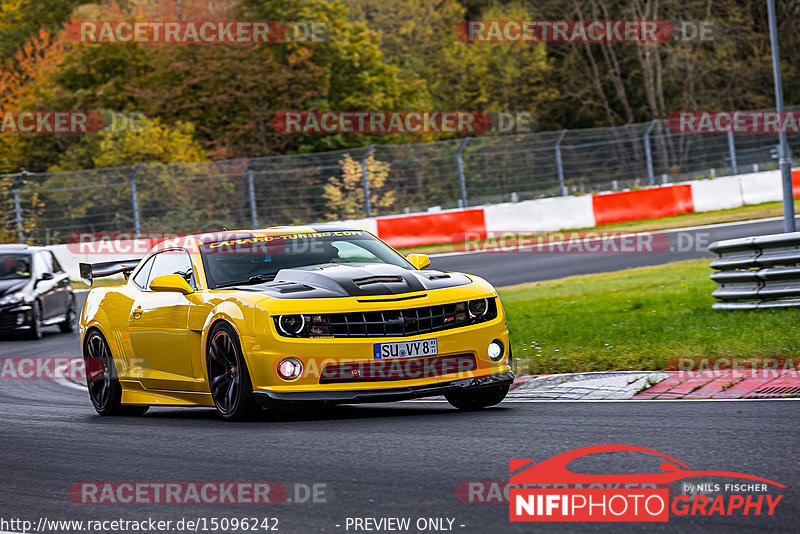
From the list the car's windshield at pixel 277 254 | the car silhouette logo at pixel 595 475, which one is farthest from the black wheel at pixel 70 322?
the car silhouette logo at pixel 595 475

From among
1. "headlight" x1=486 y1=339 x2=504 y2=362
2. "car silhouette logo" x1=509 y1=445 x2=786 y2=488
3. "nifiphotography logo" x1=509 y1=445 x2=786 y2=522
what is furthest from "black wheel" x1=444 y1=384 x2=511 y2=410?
"nifiphotography logo" x1=509 y1=445 x2=786 y2=522

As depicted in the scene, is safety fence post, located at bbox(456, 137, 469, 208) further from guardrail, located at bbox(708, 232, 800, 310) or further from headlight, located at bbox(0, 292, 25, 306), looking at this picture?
guardrail, located at bbox(708, 232, 800, 310)

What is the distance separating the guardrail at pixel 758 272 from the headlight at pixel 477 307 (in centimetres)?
467

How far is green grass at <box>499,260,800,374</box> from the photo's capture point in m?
9.97

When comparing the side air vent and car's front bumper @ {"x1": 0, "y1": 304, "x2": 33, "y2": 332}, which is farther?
car's front bumper @ {"x1": 0, "y1": 304, "x2": 33, "y2": 332}

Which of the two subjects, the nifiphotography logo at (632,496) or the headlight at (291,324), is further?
the headlight at (291,324)

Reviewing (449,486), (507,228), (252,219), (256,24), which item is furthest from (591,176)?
(449,486)

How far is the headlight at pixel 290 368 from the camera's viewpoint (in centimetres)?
778

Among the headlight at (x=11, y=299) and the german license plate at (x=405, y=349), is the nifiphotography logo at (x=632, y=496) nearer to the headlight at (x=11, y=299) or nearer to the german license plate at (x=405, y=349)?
the german license plate at (x=405, y=349)

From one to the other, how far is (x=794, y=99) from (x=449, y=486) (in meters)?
52.5
